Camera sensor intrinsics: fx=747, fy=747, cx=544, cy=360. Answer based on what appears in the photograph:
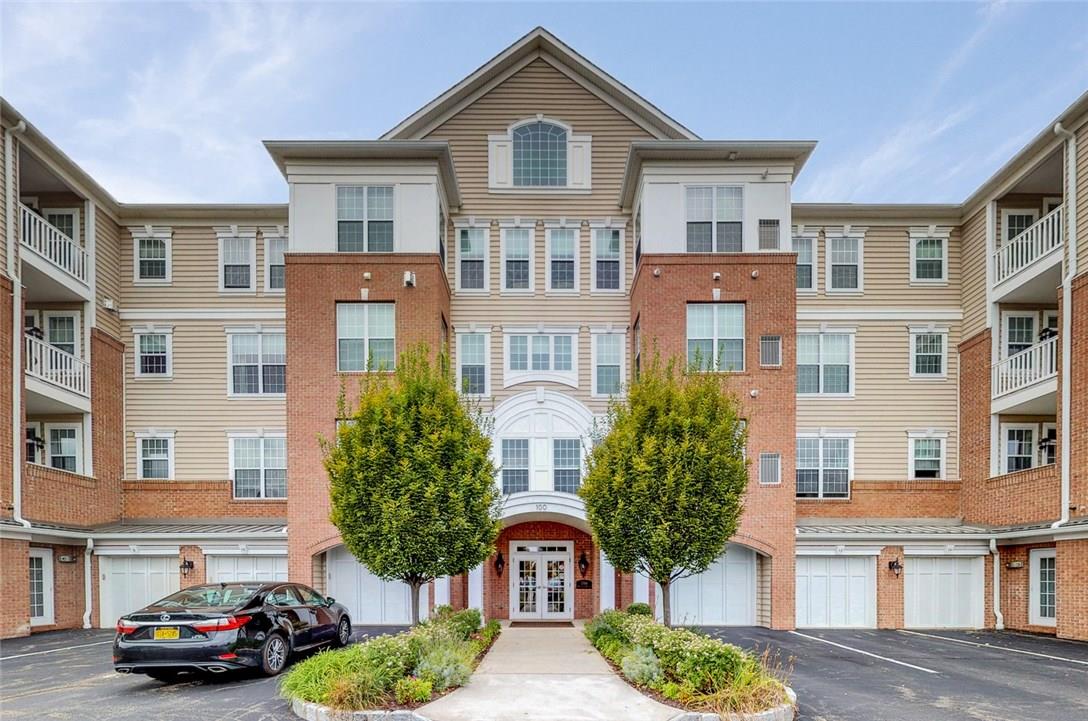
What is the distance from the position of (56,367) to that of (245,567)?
6.90 meters

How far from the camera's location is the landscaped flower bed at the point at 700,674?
348 inches

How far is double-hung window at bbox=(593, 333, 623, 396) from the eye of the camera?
781 inches

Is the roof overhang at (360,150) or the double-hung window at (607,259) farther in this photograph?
the double-hung window at (607,259)

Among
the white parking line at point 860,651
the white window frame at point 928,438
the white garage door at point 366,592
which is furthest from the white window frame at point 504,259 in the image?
the white window frame at point 928,438

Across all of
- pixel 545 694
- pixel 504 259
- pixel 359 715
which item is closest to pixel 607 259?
pixel 504 259

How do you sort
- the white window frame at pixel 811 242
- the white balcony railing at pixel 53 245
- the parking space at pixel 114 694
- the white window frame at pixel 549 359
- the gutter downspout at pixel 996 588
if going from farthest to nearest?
1. the white window frame at pixel 811 242
2. the white window frame at pixel 549 359
3. the gutter downspout at pixel 996 588
4. the white balcony railing at pixel 53 245
5. the parking space at pixel 114 694

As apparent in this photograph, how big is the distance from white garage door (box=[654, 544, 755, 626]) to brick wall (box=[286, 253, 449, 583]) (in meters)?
8.71

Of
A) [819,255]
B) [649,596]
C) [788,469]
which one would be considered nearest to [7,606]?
[649,596]

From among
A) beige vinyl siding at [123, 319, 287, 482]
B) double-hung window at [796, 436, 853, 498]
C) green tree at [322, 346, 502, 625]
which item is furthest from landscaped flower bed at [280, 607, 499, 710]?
double-hung window at [796, 436, 853, 498]

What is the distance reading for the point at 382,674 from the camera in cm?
913

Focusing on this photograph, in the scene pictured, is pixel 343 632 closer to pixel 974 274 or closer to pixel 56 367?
pixel 56 367

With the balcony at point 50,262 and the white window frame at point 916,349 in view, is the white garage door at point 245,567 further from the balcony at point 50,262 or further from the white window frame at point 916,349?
the white window frame at point 916,349

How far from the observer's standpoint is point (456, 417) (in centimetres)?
1291

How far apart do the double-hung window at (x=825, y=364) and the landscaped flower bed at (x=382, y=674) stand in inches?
538
